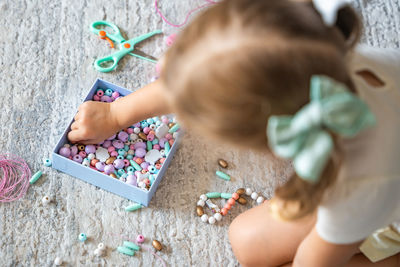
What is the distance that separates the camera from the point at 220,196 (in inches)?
43.9

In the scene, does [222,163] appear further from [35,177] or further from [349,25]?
[349,25]

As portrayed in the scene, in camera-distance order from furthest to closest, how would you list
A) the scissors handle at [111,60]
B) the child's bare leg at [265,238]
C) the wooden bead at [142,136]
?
the scissors handle at [111,60] → the wooden bead at [142,136] → the child's bare leg at [265,238]

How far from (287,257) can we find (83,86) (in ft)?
2.21

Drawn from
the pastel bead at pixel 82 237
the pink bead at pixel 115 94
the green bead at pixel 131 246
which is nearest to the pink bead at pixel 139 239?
the green bead at pixel 131 246

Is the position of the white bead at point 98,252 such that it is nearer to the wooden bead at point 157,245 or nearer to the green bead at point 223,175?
the wooden bead at point 157,245

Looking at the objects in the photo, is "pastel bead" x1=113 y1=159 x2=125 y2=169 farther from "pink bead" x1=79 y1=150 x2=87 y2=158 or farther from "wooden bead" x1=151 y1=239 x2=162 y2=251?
"wooden bead" x1=151 y1=239 x2=162 y2=251

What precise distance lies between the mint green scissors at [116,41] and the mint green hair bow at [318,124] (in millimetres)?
778

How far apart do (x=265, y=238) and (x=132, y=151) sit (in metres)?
0.38

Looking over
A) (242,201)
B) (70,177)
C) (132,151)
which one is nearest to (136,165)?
(132,151)

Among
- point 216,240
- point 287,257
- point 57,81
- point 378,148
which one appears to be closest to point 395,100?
point 378,148

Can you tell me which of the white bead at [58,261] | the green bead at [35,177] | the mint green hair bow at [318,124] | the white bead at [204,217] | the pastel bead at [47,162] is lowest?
the white bead at [58,261]

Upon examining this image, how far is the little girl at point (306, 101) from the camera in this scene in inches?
21.0

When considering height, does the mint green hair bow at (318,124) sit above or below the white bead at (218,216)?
above

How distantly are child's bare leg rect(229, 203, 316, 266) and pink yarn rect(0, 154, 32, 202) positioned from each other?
51 cm
